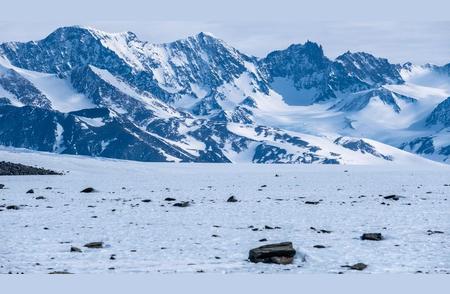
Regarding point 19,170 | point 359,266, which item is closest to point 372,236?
point 359,266

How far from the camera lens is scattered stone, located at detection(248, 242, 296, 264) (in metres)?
33.6

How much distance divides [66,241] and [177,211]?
1542cm

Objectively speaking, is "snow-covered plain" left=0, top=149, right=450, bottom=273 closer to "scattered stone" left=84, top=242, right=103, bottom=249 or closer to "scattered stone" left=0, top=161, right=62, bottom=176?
"scattered stone" left=84, top=242, right=103, bottom=249

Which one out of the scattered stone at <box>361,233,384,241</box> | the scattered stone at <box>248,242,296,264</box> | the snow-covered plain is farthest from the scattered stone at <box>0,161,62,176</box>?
the scattered stone at <box>248,242,296,264</box>

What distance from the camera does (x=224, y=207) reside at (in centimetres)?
5741

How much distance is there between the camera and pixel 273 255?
112ft

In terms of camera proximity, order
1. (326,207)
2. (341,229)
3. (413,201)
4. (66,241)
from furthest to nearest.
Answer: (413,201)
(326,207)
(341,229)
(66,241)

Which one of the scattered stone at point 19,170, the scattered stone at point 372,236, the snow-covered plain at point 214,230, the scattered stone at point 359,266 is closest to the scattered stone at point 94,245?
the snow-covered plain at point 214,230

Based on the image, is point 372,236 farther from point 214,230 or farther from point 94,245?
point 94,245

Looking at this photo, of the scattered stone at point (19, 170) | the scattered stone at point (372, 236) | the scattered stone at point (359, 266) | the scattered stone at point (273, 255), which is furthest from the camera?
the scattered stone at point (19, 170)

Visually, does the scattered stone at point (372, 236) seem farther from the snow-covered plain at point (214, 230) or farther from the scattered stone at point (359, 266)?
the scattered stone at point (359, 266)

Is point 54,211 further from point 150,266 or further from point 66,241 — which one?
point 150,266

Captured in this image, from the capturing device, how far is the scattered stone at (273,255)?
33625 mm

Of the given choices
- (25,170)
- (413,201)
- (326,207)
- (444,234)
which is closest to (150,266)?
(444,234)
